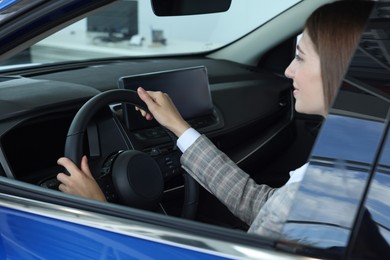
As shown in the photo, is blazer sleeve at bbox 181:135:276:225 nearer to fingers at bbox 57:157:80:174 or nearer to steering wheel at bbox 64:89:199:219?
steering wheel at bbox 64:89:199:219

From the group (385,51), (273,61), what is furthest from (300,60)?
(273,61)

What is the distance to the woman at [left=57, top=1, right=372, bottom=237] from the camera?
1447mm

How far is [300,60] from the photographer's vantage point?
1598 mm

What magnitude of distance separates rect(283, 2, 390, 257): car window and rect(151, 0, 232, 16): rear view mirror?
941 mm

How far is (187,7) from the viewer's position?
2195 millimetres

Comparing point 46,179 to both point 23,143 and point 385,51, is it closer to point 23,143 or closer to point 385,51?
point 23,143

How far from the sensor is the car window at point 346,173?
3.69 ft

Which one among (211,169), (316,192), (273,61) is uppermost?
(316,192)

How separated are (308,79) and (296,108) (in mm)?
124

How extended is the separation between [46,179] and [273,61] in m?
2.07

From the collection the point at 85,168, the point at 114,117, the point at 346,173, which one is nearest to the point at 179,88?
the point at 114,117

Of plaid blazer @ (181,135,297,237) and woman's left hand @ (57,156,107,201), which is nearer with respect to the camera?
woman's left hand @ (57,156,107,201)

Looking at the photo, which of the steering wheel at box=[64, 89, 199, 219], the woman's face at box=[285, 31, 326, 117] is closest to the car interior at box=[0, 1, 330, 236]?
the steering wheel at box=[64, 89, 199, 219]

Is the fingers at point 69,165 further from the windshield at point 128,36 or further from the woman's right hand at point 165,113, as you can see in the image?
the windshield at point 128,36
